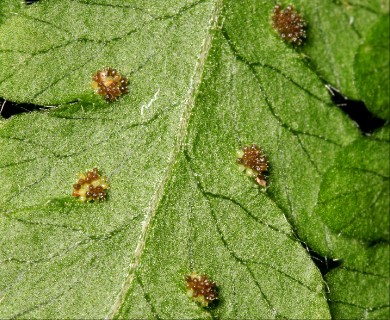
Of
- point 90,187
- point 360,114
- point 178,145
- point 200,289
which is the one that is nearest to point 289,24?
point 360,114

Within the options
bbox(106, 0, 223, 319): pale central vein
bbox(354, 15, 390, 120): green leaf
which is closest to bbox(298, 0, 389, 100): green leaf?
bbox(354, 15, 390, 120): green leaf

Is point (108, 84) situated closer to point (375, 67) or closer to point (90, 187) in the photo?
point (90, 187)

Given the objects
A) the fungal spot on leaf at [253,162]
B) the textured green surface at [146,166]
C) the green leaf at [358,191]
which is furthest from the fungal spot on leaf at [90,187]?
the green leaf at [358,191]

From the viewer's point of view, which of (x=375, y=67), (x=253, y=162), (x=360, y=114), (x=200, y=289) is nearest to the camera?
(x=200, y=289)

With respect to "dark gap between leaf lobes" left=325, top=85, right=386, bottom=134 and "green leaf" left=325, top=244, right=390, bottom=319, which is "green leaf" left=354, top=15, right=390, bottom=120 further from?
"green leaf" left=325, top=244, right=390, bottom=319

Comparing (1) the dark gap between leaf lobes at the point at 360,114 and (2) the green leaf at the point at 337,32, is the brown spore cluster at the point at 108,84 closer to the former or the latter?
(2) the green leaf at the point at 337,32
